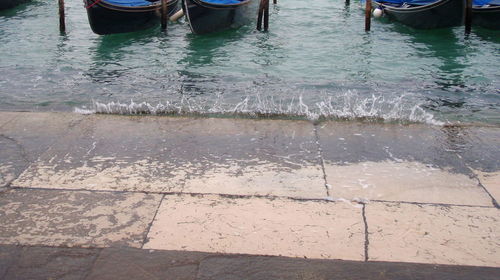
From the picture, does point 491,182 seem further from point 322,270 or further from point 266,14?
point 266,14

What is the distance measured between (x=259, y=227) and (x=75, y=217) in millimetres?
1310

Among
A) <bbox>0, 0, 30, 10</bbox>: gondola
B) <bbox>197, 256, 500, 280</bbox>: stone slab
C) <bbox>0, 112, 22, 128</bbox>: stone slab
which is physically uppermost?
<bbox>0, 0, 30, 10</bbox>: gondola

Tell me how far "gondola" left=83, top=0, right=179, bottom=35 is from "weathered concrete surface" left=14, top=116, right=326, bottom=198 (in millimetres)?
Result: 9629

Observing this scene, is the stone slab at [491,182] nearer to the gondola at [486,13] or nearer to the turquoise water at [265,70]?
the turquoise water at [265,70]

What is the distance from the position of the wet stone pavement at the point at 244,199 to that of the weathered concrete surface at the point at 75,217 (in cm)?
1

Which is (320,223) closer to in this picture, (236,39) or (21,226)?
(21,226)

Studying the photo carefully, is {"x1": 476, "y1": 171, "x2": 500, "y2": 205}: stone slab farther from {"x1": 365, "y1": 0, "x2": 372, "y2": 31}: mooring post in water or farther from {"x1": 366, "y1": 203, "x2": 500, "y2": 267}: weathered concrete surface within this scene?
{"x1": 365, "y1": 0, "x2": 372, "y2": 31}: mooring post in water

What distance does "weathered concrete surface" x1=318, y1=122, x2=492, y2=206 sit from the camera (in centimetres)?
407

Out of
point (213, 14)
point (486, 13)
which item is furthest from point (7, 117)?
point (486, 13)

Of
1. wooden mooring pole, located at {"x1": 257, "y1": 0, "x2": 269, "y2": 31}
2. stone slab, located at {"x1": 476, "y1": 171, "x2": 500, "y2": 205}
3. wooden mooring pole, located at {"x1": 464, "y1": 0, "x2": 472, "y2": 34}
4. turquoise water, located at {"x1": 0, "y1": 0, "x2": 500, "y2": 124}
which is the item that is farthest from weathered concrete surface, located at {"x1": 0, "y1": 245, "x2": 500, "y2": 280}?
wooden mooring pole, located at {"x1": 464, "y1": 0, "x2": 472, "y2": 34}

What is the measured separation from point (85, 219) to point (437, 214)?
2533 mm

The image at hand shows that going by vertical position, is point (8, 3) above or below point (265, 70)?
above

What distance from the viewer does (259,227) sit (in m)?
3.52

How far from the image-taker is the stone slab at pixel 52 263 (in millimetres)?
2948
